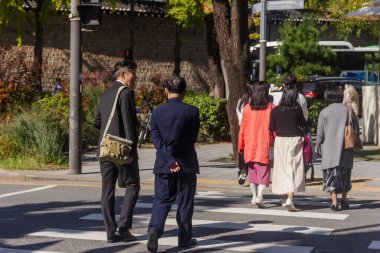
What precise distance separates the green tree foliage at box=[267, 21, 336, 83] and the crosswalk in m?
22.6

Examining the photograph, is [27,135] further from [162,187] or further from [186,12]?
[186,12]

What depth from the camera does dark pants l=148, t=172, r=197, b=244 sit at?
8.74m

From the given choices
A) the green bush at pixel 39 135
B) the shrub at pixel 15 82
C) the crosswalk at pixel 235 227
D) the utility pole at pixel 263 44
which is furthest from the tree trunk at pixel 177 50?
the crosswalk at pixel 235 227

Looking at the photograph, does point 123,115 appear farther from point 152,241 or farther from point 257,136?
point 257,136

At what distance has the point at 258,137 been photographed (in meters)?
11.9

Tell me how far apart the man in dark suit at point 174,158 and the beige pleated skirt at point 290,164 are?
10.0ft

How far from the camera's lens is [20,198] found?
1296 cm

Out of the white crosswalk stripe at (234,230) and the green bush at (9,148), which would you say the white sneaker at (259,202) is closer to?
the white crosswalk stripe at (234,230)

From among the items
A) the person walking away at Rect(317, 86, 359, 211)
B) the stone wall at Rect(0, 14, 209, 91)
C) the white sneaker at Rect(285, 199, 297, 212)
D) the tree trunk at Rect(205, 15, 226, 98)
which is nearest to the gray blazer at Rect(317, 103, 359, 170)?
the person walking away at Rect(317, 86, 359, 211)

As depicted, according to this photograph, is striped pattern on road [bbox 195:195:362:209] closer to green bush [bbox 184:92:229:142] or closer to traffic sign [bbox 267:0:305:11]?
traffic sign [bbox 267:0:305:11]

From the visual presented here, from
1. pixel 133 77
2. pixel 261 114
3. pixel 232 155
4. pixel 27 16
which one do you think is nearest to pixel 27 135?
pixel 232 155

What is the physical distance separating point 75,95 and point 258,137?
4.64m

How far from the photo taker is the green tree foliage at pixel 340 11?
4056 centimetres

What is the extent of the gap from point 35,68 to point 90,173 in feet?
21.4
